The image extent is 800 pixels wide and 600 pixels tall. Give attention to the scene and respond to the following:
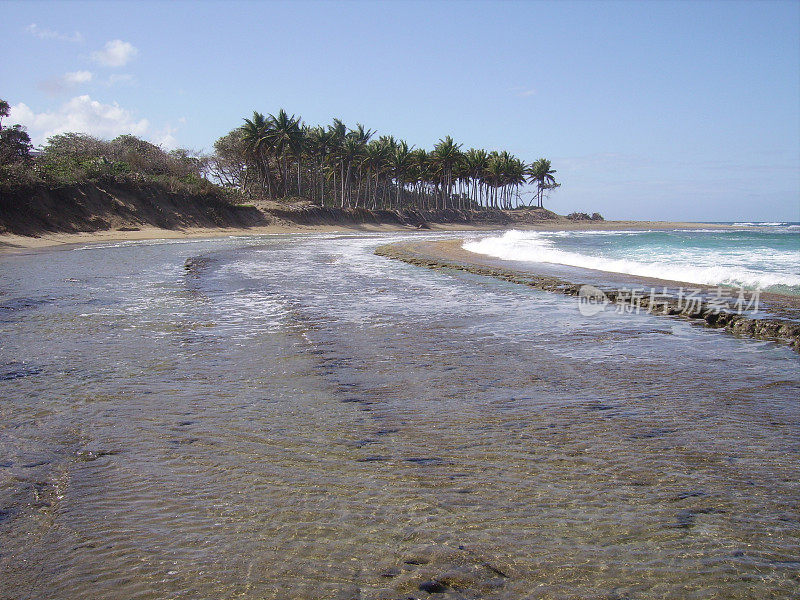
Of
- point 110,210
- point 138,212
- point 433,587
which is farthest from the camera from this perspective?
point 138,212

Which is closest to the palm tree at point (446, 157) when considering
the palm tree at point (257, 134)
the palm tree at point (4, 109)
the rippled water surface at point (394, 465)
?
the palm tree at point (257, 134)

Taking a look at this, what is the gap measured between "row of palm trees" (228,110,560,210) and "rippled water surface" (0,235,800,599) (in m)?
54.2

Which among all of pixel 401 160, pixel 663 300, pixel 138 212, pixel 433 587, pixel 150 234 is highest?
pixel 401 160

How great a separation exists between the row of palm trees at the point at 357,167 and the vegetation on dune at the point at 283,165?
0.13m

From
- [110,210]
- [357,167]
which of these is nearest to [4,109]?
[110,210]

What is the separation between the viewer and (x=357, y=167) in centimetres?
7212

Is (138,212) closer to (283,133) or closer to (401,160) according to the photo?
(283,133)

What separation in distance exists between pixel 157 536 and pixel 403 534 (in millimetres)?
1127

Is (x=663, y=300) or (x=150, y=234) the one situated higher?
(x=150, y=234)

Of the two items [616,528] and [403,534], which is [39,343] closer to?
[403,534]

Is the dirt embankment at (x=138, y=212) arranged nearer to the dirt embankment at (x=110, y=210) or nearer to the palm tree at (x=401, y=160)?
the dirt embankment at (x=110, y=210)

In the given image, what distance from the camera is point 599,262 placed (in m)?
20.6

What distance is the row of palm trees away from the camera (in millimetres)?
58875

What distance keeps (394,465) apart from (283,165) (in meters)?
62.7
